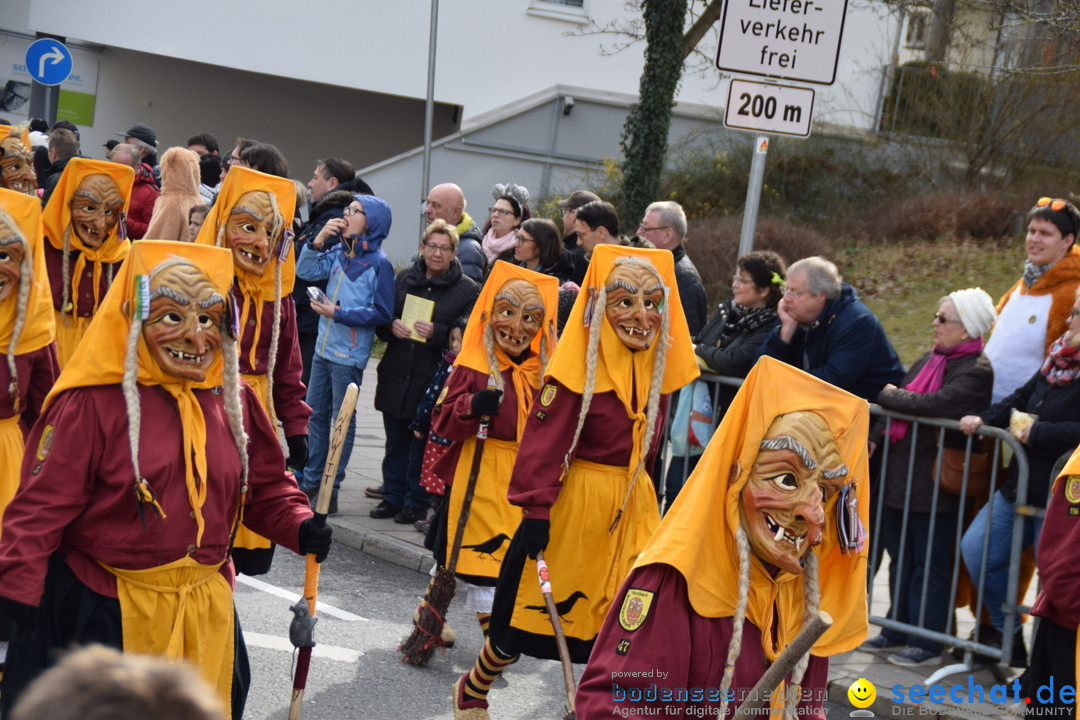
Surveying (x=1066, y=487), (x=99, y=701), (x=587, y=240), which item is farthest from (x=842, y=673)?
(x=99, y=701)

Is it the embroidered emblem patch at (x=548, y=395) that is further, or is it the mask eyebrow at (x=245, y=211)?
the mask eyebrow at (x=245, y=211)

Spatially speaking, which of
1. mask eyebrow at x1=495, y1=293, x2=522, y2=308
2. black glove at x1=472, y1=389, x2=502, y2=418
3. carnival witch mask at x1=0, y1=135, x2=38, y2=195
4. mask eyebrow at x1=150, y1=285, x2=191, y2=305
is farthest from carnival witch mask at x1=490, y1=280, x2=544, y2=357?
carnival witch mask at x1=0, y1=135, x2=38, y2=195

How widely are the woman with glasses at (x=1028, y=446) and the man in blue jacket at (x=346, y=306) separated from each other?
3.92 m

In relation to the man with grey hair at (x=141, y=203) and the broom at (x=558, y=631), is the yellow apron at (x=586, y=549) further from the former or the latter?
the man with grey hair at (x=141, y=203)

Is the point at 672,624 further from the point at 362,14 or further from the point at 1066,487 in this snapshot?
the point at 362,14

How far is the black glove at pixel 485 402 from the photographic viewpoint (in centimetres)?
594

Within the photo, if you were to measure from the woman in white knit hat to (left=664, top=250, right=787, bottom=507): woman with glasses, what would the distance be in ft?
2.76

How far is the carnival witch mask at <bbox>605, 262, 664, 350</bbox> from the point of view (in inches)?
205

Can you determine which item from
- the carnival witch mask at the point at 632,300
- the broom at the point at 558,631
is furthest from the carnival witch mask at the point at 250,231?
the broom at the point at 558,631

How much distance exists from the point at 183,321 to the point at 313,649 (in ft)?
8.77

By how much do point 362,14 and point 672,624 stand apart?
20106mm

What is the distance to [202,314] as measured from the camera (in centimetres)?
378

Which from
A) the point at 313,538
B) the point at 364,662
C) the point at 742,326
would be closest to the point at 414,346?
the point at 742,326

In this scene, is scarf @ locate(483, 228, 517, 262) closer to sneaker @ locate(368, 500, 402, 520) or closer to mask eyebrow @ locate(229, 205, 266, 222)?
sneaker @ locate(368, 500, 402, 520)
